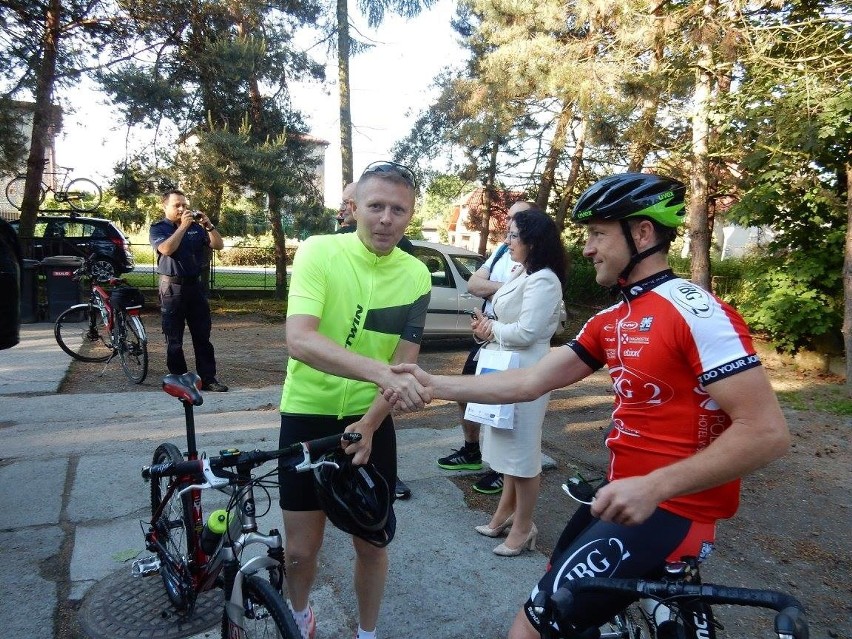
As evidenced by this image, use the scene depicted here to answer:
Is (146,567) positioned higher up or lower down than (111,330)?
lower down

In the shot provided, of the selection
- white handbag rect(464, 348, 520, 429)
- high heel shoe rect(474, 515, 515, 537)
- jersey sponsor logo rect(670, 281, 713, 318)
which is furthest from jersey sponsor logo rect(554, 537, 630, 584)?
high heel shoe rect(474, 515, 515, 537)

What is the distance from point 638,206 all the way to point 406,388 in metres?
0.99

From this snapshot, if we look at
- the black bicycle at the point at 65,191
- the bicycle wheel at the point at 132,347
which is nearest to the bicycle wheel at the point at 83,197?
the black bicycle at the point at 65,191

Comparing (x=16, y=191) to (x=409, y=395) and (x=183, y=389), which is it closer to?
(x=183, y=389)

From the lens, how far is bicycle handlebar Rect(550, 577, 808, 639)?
1.27m

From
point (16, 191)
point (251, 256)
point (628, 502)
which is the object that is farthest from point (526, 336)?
point (251, 256)

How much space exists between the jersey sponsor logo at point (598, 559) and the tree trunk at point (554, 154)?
12.9m

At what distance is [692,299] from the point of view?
1.72 metres

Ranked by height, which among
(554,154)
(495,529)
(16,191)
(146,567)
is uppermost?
(554,154)

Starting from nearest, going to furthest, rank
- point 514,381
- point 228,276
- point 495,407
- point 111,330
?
point 514,381 → point 495,407 → point 111,330 → point 228,276

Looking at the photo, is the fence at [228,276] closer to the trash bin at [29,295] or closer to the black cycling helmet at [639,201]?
the trash bin at [29,295]

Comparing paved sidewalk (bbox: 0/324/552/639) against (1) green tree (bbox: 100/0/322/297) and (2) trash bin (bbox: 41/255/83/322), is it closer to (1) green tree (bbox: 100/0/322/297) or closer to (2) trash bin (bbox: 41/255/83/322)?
(2) trash bin (bbox: 41/255/83/322)

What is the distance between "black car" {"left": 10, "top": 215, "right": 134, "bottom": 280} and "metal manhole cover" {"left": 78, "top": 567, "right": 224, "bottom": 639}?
10778mm

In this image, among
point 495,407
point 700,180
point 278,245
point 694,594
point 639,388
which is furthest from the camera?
point 278,245
